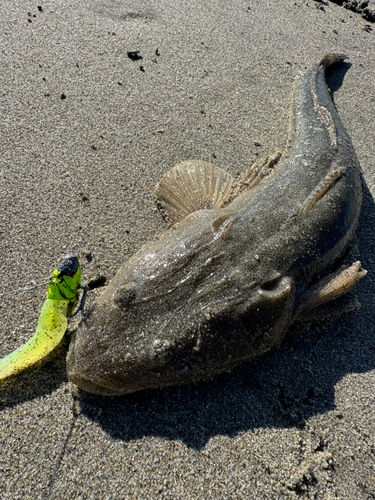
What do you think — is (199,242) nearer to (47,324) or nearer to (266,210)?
(266,210)

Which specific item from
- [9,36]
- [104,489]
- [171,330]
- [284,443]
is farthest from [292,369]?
[9,36]

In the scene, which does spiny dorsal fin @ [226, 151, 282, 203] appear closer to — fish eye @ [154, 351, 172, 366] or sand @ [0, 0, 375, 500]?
sand @ [0, 0, 375, 500]

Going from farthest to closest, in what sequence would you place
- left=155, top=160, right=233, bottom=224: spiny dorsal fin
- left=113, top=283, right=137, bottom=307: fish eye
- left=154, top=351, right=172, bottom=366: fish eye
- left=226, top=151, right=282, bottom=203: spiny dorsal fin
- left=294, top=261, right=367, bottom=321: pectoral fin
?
left=226, top=151, right=282, bottom=203: spiny dorsal fin, left=155, top=160, right=233, bottom=224: spiny dorsal fin, left=294, top=261, right=367, bottom=321: pectoral fin, left=113, top=283, right=137, bottom=307: fish eye, left=154, top=351, right=172, bottom=366: fish eye

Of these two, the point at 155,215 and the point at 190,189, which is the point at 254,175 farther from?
the point at 155,215

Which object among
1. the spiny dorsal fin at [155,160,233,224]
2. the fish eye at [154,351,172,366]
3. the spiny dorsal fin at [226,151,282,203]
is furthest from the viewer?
the spiny dorsal fin at [226,151,282,203]

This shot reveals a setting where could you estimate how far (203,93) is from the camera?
5062 millimetres

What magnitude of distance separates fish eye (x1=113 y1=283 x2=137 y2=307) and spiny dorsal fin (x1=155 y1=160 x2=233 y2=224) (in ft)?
4.21

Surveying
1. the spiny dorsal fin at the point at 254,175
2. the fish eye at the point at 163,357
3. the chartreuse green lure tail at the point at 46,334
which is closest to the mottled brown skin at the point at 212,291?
the fish eye at the point at 163,357

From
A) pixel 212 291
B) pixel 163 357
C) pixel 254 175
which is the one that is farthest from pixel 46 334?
pixel 254 175

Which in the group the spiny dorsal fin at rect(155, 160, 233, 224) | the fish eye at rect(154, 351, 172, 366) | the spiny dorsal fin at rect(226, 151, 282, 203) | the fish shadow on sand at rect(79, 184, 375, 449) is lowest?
the fish shadow on sand at rect(79, 184, 375, 449)

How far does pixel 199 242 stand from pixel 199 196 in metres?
1.08

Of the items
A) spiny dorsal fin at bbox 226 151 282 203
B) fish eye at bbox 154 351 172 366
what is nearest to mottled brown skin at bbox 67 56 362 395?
fish eye at bbox 154 351 172 366

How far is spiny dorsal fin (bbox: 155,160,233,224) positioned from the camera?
150 inches

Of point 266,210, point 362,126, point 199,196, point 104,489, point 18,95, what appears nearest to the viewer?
point 104,489
